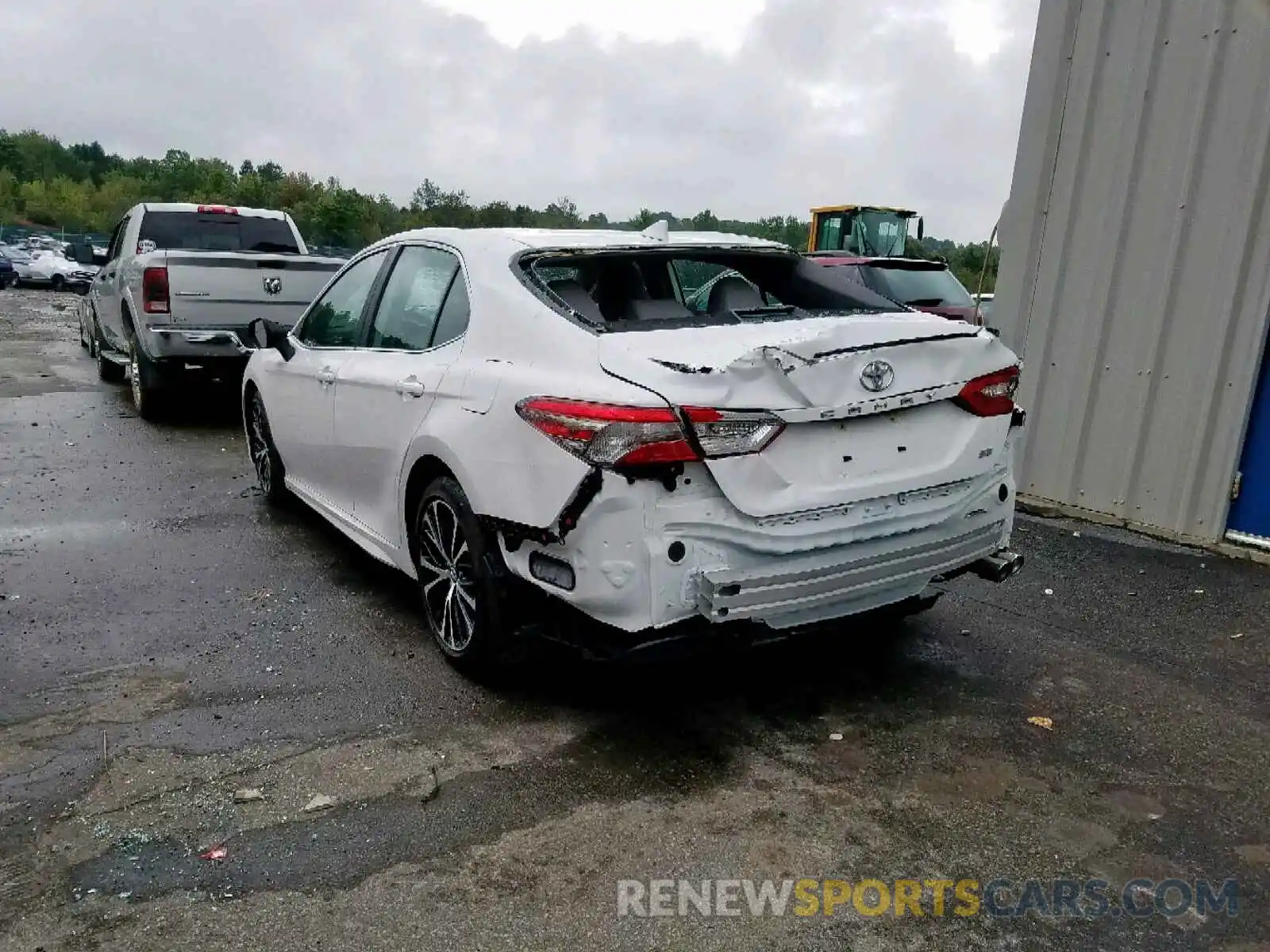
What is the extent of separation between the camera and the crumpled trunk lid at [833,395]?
304cm

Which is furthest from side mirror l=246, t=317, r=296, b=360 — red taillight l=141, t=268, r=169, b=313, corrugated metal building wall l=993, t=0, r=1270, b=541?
corrugated metal building wall l=993, t=0, r=1270, b=541

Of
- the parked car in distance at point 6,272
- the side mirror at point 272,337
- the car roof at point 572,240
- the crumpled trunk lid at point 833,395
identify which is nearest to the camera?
the crumpled trunk lid at point 833,395

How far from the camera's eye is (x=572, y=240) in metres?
4.07

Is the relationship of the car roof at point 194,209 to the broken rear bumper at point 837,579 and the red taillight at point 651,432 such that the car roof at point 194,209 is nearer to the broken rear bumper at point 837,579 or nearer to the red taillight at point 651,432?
the red taillight at point 651,432

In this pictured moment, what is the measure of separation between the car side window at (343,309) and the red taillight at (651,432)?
213cm

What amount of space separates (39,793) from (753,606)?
2357 millimetres

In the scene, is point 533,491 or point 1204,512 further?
point 1204,512

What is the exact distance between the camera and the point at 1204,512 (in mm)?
6109

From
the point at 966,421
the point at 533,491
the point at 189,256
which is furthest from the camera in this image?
the point at 189,256

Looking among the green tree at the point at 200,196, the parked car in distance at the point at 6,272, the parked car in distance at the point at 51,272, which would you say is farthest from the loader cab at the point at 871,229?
the parked car in distance at the point at 6,272

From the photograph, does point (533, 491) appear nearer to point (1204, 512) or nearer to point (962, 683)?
point (962, 683)

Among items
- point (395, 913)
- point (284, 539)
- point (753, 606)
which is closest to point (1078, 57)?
point (753, 606)

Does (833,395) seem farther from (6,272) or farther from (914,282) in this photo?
(6,272)

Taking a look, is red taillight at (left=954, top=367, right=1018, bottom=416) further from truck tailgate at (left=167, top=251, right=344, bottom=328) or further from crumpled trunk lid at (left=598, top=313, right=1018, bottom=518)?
truck tailgate at (left=167, top=251, right=344, bottom=328)
